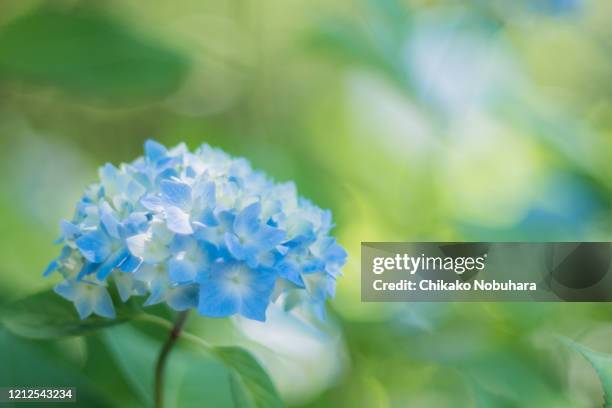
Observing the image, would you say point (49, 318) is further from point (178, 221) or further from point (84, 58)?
point (84, 58)

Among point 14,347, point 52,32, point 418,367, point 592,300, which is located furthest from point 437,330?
point 52,32

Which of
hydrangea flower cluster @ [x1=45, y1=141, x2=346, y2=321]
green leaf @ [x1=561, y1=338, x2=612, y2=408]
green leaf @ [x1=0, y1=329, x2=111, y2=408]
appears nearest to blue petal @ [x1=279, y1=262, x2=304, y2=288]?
hydrangea flower cluster @ [x1=45, y1=141, x2=346, y2=321]

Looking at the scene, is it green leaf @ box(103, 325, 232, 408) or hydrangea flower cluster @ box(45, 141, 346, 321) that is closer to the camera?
hydrangea flower cluster @ box(45, 141, 346, 321)

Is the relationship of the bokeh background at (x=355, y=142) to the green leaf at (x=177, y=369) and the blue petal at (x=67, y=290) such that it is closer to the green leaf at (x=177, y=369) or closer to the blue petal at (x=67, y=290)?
the green leaf at (x=177, y=369)

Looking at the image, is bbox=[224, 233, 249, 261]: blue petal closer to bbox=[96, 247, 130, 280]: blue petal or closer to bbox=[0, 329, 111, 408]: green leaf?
bbox=[96, 247, 130, 280]: blue petal

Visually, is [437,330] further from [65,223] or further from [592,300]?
[65,223]
